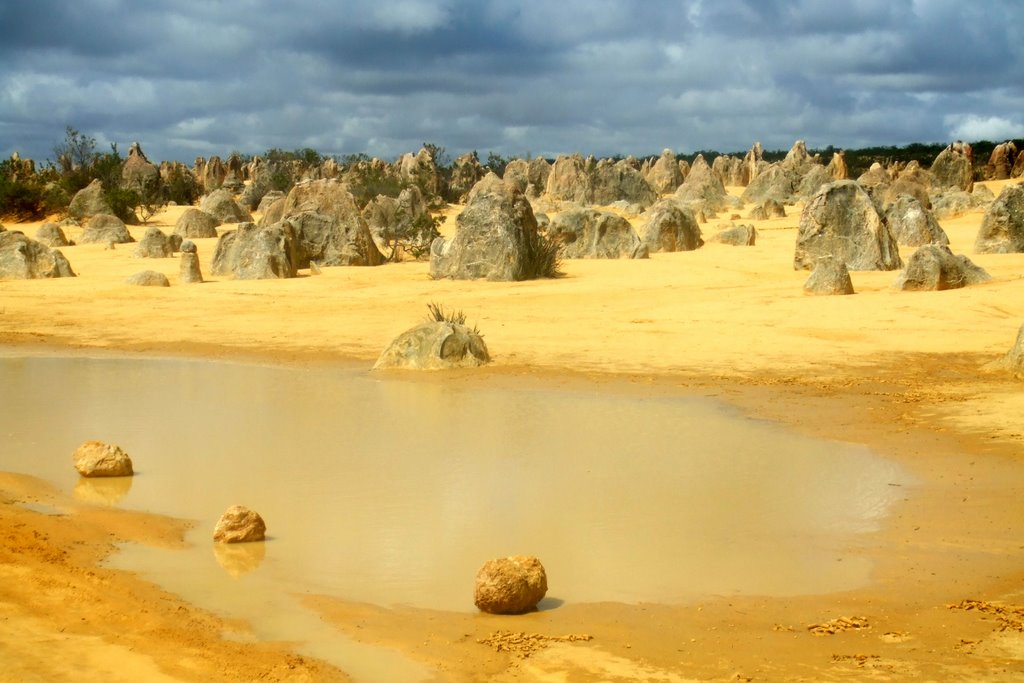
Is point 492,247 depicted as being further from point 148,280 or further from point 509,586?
point 509,586

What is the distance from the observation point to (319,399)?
33.5 ft

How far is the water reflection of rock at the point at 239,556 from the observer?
5.62 m

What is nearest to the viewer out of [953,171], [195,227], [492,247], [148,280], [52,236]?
[148,280]

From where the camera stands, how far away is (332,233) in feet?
70.5

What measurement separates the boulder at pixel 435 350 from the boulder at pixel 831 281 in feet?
19.0

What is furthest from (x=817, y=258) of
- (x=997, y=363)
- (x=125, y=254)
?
(x=125, y=254)

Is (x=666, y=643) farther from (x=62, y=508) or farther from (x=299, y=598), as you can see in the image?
(x=62, y=508)

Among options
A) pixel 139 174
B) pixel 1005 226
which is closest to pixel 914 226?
pixel 1005 226

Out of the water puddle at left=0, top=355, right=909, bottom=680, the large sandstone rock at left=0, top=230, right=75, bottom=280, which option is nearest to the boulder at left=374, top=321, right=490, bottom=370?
the water puddle at left=0, top=355, right=909, bottom=680

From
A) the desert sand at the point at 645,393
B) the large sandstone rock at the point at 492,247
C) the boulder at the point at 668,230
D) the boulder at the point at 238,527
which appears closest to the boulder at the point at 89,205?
the desert sand at the point at 645,393

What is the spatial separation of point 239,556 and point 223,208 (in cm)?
2884

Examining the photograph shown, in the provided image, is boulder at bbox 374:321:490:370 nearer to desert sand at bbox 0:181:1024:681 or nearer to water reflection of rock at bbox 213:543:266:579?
desert sand at bbox 0:181:1024:681

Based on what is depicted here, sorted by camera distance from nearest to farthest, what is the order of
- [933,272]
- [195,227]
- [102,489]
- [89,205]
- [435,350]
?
1. [102,489]
2. [435,350]
3. [933,272]
4. [195,227]
5. [89,205]

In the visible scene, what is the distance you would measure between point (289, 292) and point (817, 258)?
820 centimetres
